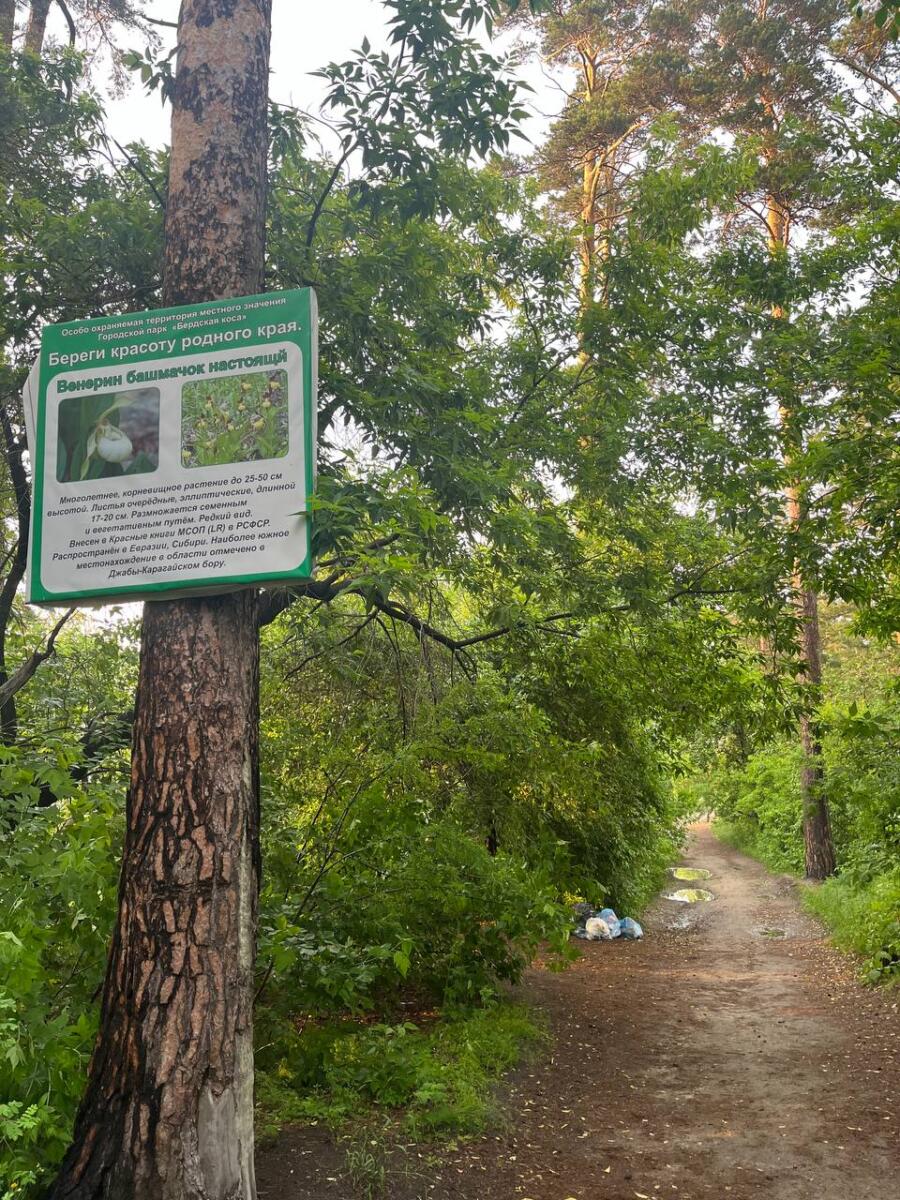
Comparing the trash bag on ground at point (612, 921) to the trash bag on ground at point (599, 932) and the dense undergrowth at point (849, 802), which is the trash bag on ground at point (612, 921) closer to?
the trash bag on ground at point (599, 932)

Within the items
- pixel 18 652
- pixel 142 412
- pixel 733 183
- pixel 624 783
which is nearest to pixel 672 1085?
pixel 624 783

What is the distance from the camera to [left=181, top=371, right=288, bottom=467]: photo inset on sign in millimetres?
3725

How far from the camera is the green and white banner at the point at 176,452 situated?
367cm

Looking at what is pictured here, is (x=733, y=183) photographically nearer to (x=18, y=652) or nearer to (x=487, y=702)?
(x=487, y=702)

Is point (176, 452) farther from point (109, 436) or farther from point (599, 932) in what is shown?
point (599, 932)

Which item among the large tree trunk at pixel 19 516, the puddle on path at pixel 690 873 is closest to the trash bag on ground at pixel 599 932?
the large tree trunk at pixel 19 516

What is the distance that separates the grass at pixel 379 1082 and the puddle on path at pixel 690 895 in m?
14.3

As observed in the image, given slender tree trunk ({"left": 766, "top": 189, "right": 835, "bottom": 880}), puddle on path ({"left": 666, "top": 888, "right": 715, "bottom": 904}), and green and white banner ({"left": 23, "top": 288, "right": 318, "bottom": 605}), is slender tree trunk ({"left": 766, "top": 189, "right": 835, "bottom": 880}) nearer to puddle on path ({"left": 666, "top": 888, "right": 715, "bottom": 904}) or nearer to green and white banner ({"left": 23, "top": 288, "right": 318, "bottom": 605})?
puddle on path ({"left": 666, "top": 888, "right": 715, "bottom": 904})

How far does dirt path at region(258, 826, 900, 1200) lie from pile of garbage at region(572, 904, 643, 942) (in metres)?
2.09

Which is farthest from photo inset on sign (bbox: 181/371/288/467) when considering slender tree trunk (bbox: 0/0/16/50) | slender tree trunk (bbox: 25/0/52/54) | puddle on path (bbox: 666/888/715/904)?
puddle on path (bbox: 666/888/715/904)

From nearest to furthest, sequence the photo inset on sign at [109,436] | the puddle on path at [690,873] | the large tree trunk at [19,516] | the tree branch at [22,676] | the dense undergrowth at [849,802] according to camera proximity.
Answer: the photo inset on sign at [109,436] < the tree branch at [22,676] < the large tree trunk at [19,516] < the dense undergrowth at [849,802] < the puddle on path at [690,873]

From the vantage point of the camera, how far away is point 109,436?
3.87 meters

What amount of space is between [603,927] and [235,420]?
11.6 meters

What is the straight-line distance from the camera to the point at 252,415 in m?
3.76
